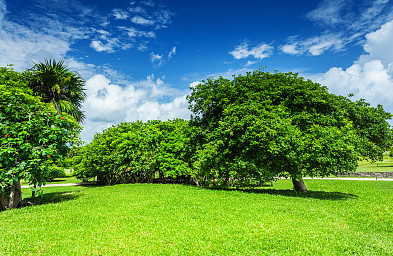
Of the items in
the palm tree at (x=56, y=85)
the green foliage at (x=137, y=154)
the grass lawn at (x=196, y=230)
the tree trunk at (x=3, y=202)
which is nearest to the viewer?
the grass lawn at (x=196, y=230)

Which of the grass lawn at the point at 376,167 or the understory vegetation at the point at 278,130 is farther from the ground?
the understory vegetation at the point at 278,130

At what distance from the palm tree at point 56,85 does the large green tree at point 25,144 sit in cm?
838

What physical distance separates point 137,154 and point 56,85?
33.8 ft

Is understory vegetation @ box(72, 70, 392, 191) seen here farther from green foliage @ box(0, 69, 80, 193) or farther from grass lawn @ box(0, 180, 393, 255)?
green foliage @ box(0, 69, 80, 193)

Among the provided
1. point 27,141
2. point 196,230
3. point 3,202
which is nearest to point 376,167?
point 196,230

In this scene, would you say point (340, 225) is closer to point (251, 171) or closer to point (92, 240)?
point (251, 171)

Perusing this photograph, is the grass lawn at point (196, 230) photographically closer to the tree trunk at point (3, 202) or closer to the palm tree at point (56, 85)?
the tree trunk at point (3, 202)

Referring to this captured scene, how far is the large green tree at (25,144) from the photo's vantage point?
9406 mm

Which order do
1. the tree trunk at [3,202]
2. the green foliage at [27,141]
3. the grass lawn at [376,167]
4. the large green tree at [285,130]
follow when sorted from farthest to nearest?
the grass lawn at [376,167] → the large green tree at [285,130] → the tree trunk at [3,202] → the green foliage at [27,141]

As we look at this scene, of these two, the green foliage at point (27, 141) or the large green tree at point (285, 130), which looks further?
the large green tree at point (285, 130)

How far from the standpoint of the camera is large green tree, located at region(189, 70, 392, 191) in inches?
519

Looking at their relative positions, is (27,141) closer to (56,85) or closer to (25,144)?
(25,144)

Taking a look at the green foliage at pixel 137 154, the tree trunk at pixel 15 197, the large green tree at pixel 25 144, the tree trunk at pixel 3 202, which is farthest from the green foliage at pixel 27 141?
the green foliage at pixel 137 154

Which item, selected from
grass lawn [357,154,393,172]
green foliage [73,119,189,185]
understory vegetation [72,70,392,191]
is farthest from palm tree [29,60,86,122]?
grass lawn [357,154,393,172]
